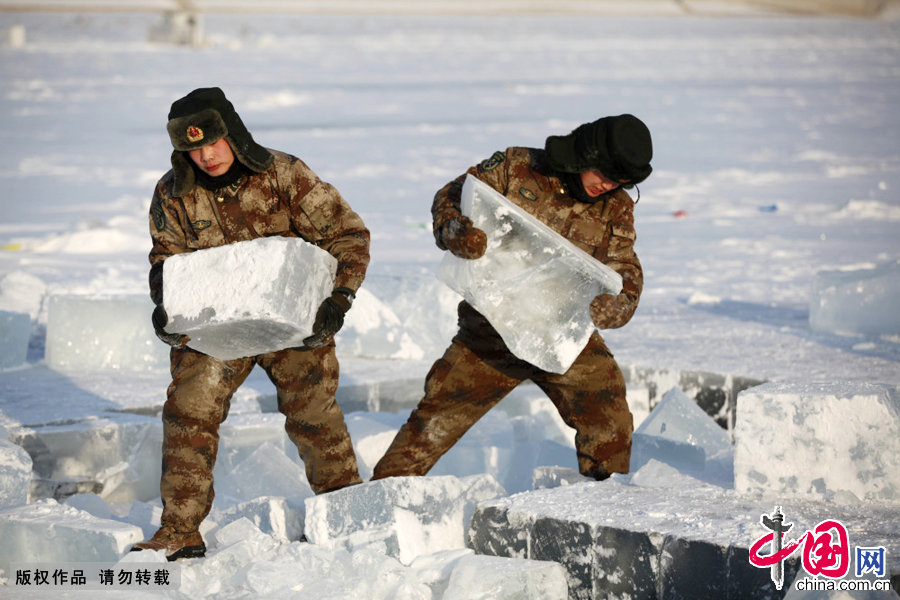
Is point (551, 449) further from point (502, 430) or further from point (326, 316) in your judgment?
point (326, 316)

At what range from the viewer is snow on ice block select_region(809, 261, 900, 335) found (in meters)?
5.61

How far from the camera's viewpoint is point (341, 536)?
10.3 feet

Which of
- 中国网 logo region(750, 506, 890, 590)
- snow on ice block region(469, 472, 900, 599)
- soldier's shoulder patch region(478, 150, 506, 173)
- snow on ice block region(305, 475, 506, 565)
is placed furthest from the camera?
soldier's shoulder patch region(478, 150, 506, 173)

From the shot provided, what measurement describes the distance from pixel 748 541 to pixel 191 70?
94.3ft

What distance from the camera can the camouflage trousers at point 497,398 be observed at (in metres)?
3.52

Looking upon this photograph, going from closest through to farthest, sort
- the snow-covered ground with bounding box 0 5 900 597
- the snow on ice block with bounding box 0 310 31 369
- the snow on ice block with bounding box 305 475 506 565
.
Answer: the snow on ice block with bounding box 305 475 506 565 → the snow on ice block with bounding box 0 310 31 369 → the snow-covered ground with bounding box 0 5 900 597

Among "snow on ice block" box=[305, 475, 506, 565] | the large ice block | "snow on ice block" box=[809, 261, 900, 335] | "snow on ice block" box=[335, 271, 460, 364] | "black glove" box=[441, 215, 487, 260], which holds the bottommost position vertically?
"snow on ice block" box=[305, 475, 506, 565]

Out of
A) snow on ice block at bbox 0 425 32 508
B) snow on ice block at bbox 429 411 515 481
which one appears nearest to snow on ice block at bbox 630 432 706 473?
snow on ice block at bbox 429 411 515 481

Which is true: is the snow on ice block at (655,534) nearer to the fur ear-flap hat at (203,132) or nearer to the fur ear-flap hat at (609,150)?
the fur ear-flap hat at (609,150)

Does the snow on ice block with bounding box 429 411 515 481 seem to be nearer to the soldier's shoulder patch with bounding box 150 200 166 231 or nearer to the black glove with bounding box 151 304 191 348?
the black glove with bounding box 151 304 191 348

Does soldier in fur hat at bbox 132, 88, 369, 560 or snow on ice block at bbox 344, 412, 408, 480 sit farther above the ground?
soldier in fur hat at bbox 132, 88, 369, 560

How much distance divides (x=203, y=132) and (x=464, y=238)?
819 mm

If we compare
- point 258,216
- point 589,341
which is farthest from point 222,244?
point 589,341

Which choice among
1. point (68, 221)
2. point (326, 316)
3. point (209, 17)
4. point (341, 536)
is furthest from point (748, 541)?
point (209, 17)
